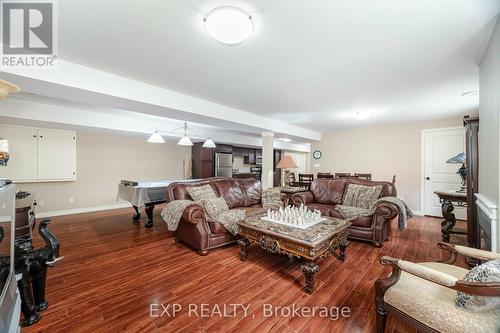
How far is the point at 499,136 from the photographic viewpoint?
155 cm

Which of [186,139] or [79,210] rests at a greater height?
[186,139]

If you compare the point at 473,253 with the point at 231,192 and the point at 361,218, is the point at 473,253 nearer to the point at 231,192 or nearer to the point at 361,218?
the point at 361,218

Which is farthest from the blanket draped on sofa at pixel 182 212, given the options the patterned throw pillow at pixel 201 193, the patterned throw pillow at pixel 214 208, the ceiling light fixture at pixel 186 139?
the ceiling light fixture at pixel 186 139

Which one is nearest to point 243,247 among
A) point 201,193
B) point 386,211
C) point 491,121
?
point 201,193

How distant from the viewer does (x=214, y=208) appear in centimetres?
306

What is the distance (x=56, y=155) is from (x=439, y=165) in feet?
29.5

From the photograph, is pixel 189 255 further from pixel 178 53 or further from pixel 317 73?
pixel 317 73

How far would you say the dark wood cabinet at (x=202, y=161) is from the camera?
21.8 ft

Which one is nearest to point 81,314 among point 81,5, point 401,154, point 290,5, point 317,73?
point 81,5

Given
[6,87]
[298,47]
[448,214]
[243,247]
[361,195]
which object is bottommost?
[243,247]

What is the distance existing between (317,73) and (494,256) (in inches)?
89.4

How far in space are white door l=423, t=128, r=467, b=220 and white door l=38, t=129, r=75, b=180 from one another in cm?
862

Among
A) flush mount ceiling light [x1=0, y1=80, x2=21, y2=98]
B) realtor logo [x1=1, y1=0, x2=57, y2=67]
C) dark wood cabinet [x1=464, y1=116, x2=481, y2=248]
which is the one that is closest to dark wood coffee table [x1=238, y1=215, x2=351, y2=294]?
dark wood cabinet [x1=464, y1=116, x2=481, y2=248]

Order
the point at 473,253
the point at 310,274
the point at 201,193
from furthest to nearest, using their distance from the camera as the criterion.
Result: the point at 201,193 < the point at 310,274 < the point at 473,253
